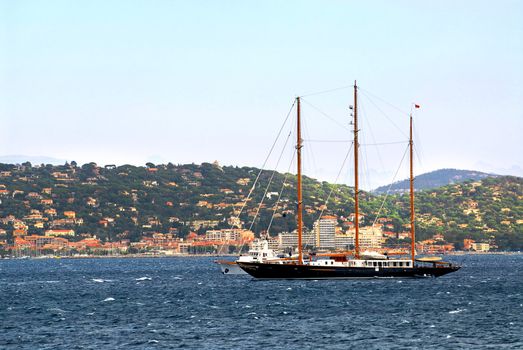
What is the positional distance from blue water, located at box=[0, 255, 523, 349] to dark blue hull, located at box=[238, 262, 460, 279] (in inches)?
53.6

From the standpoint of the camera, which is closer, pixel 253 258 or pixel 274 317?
pixel 274 317

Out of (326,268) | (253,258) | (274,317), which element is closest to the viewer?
(274,317)

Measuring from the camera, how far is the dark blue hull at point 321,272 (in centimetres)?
12112

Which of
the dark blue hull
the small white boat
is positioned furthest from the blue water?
the small white boat

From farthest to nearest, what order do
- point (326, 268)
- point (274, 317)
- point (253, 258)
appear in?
point (253, 258)
point (326, 268)
point (274, 317)

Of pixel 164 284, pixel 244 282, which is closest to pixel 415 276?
pixel 244 282

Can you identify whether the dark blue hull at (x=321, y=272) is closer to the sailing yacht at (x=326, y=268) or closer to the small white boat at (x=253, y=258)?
the sailing yacht at (x=326, y=268)

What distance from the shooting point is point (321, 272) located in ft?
398

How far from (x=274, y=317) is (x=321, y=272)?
138 feet

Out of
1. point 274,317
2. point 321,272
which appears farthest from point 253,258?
point 274,317

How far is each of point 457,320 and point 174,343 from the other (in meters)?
24.0

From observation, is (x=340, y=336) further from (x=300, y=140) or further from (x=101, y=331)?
(x=300, y=140)

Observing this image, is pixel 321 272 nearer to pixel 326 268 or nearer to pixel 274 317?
pixel 326 268

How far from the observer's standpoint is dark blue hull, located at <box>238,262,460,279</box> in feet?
397
